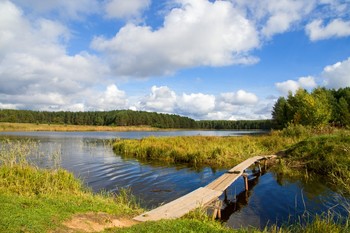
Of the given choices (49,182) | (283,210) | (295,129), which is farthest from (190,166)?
(295,129)

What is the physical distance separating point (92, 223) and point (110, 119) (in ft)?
476

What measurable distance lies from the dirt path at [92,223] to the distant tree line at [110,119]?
131 m

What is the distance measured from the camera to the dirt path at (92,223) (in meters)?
6.98

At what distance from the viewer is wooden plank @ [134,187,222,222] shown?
319 inches

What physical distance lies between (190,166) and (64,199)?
531 inches

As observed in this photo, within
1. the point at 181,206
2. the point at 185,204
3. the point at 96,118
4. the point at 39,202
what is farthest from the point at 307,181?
the point at 96,118

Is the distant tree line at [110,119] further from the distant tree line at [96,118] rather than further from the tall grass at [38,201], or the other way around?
the tall grass at [38,201]

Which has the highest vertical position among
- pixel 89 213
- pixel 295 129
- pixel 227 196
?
pixel 295 129

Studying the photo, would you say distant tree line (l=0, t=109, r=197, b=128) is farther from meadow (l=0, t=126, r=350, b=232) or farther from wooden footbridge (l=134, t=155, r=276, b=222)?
wooden footbridge (l=134, t=155, r=276, b=222)

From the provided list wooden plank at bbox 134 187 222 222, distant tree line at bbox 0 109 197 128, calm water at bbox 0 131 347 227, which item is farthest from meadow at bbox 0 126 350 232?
distant tree line at bbox 0 109 197 128

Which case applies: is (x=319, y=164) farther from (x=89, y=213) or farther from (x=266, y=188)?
(x=89, y=213)

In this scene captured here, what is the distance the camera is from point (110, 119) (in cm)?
14925

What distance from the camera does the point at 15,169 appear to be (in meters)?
12.1

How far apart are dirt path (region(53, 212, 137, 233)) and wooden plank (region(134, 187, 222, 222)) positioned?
1.57 feet
